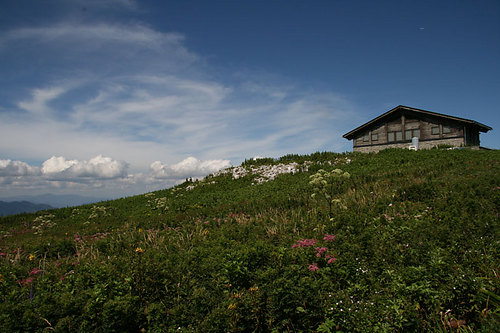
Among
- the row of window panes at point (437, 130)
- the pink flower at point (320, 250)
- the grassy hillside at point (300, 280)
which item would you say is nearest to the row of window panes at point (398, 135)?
the row of window panes at point (437, 130)

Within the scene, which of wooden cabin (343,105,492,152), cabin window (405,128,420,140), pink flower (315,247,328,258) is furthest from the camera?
cabin window (405,128,420,140)

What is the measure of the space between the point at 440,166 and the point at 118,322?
17158mm

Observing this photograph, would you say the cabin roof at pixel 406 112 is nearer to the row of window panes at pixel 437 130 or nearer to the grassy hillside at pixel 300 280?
the row of window panes at pixel 437 130

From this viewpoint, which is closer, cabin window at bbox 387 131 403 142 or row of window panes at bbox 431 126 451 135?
row of window panes at bbox 431 126 451 135

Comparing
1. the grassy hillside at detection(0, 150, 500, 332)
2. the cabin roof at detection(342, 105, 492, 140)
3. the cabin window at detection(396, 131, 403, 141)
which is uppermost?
the cabin roof at detection(342, 105, 492, 140)

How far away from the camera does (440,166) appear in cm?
1524

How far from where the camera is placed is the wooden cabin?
30.6 metres

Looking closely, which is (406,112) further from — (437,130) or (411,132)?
(437,130)

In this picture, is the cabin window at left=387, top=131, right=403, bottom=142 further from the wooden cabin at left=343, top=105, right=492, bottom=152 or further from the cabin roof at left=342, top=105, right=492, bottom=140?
the cabin roof at left=342, top=105, right=492, bottom=140

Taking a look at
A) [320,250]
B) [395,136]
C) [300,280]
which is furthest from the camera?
[395,136]

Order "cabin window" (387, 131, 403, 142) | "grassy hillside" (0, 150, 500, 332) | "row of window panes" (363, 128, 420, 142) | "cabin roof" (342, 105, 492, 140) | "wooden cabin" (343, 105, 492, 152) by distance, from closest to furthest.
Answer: "grassy hillside" (0, 150, 500, 332)
"cabin roof" (342, 105, 492, 140)
"wooden cabin" (343, 105, 492, 152)
"row of window panes" (363, 128, 420, 142)
"cabin window" (387, 131, 403, 142)

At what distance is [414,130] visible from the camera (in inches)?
1299

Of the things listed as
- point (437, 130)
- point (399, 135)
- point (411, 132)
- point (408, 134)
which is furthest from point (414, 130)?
point (437, 130)

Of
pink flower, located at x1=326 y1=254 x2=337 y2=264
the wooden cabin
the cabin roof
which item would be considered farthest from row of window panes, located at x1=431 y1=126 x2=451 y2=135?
pink flower, located at x1=326 y1=254 x2=337 y2=264
